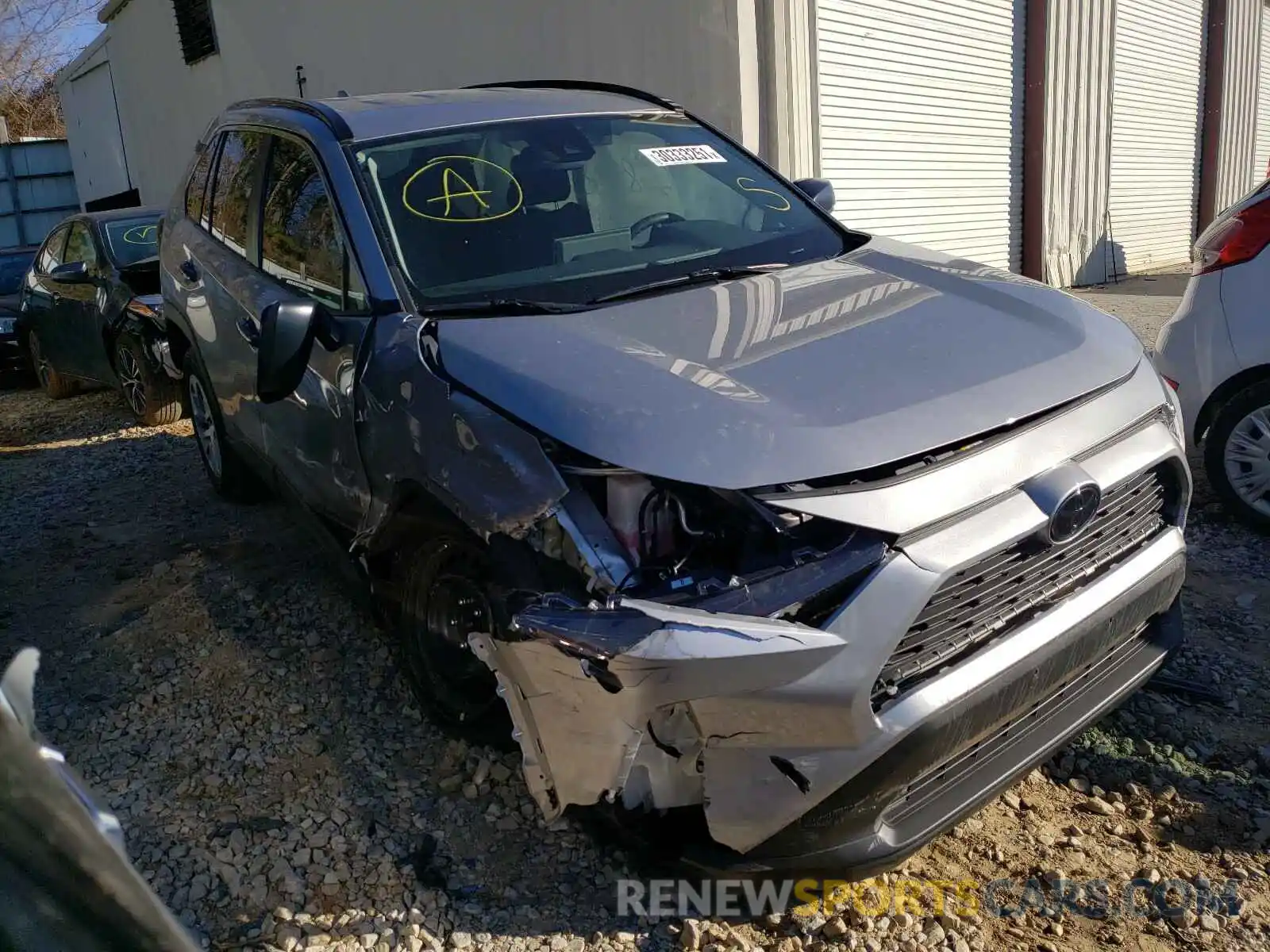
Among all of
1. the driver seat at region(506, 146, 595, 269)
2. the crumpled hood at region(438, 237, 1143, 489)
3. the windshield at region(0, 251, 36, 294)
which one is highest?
the driver seat at region(506, 146, 595, 269)

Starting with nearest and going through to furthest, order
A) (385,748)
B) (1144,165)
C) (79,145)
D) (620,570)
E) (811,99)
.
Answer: (620,570), (385,748), (811,99), (1144,165), (79,145)

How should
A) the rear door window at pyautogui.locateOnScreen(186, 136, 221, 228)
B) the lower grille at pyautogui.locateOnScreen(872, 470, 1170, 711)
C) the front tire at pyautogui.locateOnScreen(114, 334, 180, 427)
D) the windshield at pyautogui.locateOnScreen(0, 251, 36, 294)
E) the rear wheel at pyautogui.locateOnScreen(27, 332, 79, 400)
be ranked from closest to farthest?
the lower grille at pyautogui.locateOnScreen(872, 470, 1170, 711)
the rear door window at pyautogui.locateOnScreen(186, 136, 221, 228)
the front tire at pyautogui.locateOnScreen(114, 334, 180, 427)
the rear wheel at pyautogui.locateOnScreen(27, 332, 79, 400)
the windshield at pyautogui.locateOnScreen(0, 251, 36, 294)

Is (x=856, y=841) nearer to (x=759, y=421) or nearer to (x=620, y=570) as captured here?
(x=620, y=570)

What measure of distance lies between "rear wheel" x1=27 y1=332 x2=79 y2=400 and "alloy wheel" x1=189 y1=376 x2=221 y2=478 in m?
4.10

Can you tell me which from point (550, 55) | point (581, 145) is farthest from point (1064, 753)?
point (550, 55)

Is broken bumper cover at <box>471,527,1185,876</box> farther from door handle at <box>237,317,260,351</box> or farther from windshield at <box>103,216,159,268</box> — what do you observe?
windshield at <box>103,216,159,268</box>

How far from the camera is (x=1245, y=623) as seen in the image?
147 inches

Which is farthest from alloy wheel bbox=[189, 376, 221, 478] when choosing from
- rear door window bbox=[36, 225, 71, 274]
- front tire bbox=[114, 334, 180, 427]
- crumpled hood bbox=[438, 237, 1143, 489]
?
rear door window bbox=[36, 225, 71, 274]

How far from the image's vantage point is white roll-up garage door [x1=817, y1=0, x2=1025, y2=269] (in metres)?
8.82

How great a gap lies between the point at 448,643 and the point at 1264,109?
19.3 metres

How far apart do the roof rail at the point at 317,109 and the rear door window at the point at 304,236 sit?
121mm

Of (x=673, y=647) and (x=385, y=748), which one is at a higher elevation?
(x=673, y=647)

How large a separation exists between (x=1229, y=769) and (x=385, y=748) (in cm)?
243

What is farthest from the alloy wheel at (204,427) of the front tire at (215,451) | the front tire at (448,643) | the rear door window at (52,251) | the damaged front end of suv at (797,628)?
the rear door window at (52,251)
